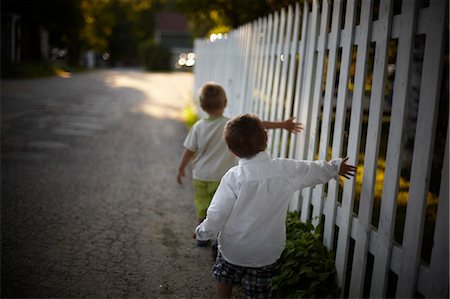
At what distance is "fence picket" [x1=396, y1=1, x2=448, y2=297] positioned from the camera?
2.15 meters

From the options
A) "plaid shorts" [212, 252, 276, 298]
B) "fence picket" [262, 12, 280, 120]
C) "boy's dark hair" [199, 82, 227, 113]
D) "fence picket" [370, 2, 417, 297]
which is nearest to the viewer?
"fence picket" [370, 2, 417, 297]

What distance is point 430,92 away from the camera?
86.0 inches

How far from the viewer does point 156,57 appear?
45656mm

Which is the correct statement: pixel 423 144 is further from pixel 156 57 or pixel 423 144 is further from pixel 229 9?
pixel 156 57

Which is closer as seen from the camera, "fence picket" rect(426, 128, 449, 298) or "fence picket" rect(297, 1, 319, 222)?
"fence picket" rect(426, 128, 449, 298)

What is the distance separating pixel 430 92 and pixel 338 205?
122 cm

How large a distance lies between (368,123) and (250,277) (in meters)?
1.13

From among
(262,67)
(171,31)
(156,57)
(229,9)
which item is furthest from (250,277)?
(171,31)

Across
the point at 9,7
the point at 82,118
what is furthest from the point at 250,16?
the point at 9,7

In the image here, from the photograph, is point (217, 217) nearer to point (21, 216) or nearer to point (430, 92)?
point (430, 92)

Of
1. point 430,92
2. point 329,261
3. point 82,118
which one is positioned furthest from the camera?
point 82,118

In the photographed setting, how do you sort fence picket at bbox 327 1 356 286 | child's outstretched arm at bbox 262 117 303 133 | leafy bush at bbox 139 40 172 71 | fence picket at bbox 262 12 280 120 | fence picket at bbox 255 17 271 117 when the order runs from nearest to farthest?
fence picket at bbox 327 1 356 286 < child's outstretched arm at bbox 262 117 303 133 < fence picket at bbox 262 12 280 120 < fence picket at bbox 255 17 271 117 < leafy bush at bbox 139 40 172 71

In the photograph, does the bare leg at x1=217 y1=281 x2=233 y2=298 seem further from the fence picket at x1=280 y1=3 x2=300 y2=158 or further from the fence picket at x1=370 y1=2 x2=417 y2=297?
the fence picket at x1=280 y1=3 x2=300 y2=158

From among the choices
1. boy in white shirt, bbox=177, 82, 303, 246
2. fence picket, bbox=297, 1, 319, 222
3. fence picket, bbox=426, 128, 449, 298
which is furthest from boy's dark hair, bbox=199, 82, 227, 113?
fence picket, bbox=426, 128, 449, 298
